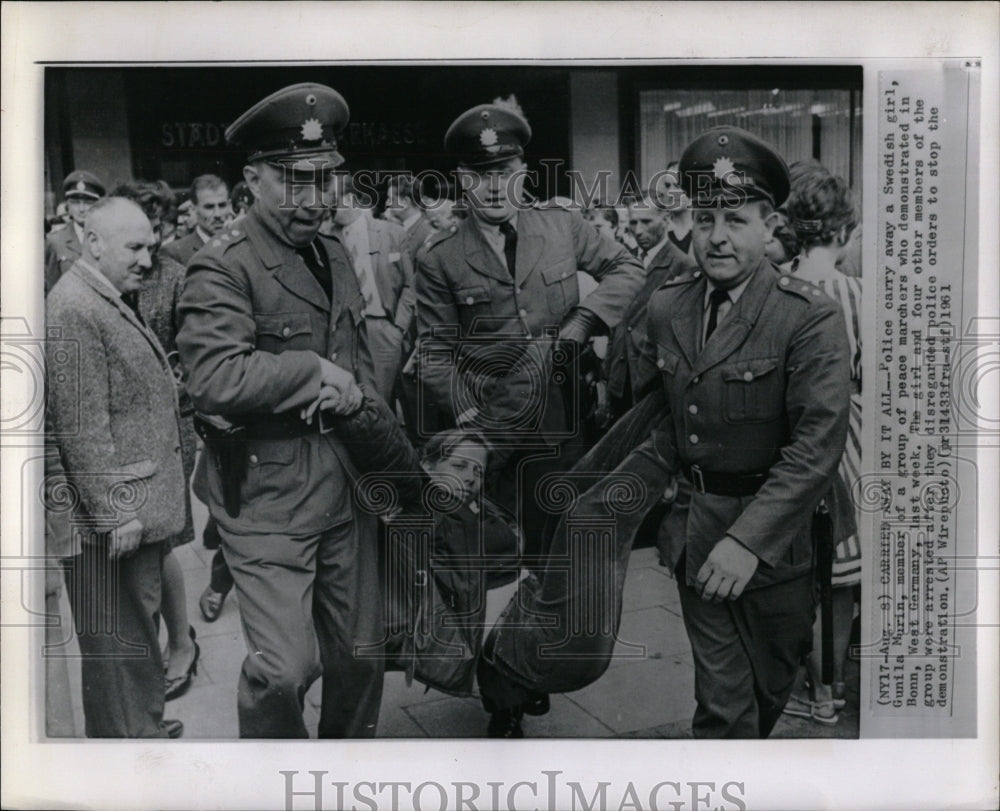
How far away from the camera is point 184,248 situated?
375 centimetres

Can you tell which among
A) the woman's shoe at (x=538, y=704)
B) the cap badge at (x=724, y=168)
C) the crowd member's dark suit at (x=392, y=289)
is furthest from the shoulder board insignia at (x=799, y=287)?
the woman's shoe at (x=538, y=704)

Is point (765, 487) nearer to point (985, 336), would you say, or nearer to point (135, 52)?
point (985, 336)

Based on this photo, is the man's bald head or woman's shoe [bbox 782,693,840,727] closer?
the man's bald head

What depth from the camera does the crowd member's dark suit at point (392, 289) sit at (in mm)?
3783

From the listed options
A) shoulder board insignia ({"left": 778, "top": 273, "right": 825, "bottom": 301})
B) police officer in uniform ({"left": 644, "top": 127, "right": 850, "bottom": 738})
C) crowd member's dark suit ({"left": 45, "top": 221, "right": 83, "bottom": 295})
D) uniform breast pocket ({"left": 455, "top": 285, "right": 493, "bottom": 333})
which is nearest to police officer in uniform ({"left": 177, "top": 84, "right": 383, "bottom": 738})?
uniform breast pocket ({"left": 455, "top": 285, "right": 493, "bottom": 333})

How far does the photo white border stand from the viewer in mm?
3744

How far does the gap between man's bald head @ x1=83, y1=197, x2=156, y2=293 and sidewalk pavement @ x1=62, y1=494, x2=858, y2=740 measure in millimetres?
901

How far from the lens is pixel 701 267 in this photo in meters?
3.78

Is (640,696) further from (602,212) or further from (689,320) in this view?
(602,212)

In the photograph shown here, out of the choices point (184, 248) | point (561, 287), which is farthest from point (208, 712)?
point (561, 287)

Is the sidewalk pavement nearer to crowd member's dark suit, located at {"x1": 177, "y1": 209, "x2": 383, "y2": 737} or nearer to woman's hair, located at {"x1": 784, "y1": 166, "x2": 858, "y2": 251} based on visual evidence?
crowd member's dark suit, located at {"x1": 177, "y1": 209, "x2": 383, "y2": 737}

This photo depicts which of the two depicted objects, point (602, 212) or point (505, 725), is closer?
point (602, 212)

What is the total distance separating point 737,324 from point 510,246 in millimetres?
879

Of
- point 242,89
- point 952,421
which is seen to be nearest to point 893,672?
point 952,421
